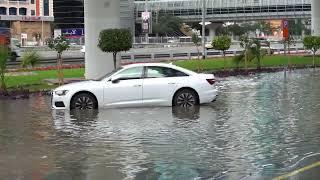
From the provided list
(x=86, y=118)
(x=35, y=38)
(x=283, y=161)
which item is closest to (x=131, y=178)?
(x=283, y=161)

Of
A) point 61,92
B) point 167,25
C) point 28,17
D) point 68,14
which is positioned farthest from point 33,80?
point 167,25

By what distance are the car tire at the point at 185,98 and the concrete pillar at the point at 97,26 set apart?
33.1ft

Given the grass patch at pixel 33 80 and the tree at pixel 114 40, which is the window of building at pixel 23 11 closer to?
the grass patch at pixel 33 80

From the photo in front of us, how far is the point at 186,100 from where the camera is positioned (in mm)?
17953

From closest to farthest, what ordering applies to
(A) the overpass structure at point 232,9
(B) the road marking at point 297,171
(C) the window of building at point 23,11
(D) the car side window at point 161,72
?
1. (B) the road marking at point 297,171
2. (D) the car side window at point 161,72
3. (C) the window of building at point 23,11
4. (A) the overpass structure at point 232,9

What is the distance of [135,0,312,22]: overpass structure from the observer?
137250mm

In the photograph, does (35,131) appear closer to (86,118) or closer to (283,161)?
(86,118)

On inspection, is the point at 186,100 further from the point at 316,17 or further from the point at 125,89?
the point at 316,17

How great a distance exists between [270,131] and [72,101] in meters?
6.62

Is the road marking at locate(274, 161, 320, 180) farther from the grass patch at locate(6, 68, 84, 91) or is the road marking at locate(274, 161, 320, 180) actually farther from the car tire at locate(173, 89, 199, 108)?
the grass patch at locate(6, 68, 84, 91)

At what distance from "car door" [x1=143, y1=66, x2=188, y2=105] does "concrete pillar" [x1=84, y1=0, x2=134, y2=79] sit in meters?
9.90

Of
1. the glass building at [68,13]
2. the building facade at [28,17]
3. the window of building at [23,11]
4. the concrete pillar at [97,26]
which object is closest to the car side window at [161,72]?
the concrete pillar at [97,26]

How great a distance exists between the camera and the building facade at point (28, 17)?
415ft

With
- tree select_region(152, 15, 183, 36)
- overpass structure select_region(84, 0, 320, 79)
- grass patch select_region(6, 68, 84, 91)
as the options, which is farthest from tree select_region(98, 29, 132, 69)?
tree select_region(152, 15, 183, 36)
